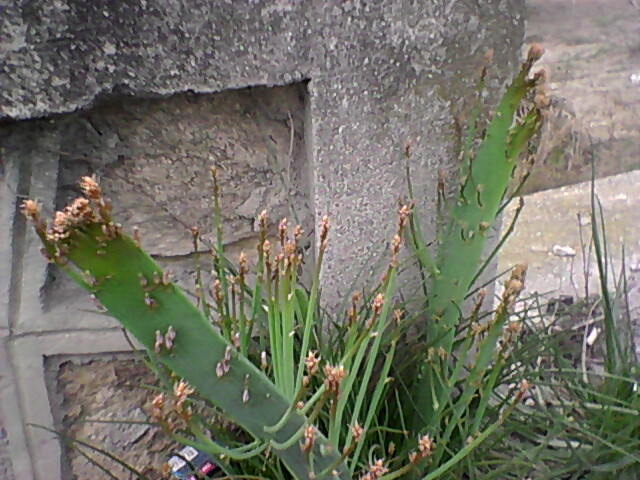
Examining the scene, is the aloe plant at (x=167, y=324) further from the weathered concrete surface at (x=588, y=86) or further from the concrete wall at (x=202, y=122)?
the weathered concrete surface at (x=588, y=86)

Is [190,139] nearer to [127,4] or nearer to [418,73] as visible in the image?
[127,4]

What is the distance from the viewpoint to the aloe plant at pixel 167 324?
469 mm

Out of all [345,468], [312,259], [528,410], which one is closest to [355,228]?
[312,259]

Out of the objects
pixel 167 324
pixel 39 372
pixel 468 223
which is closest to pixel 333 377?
pixel 167 324

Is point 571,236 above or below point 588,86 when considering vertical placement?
below

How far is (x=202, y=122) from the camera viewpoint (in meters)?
0.85

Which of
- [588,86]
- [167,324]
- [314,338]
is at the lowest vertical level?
[314,338]

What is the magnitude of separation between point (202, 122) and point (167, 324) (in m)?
0.37

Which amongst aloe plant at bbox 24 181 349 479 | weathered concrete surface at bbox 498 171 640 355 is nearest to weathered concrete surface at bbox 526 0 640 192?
weathered concrete surface at bbox 498 171 640 355

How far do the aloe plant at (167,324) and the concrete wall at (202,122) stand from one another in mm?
236

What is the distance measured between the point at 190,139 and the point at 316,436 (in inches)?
16.1

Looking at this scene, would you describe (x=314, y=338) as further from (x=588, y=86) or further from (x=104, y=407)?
(x=588, y=86)

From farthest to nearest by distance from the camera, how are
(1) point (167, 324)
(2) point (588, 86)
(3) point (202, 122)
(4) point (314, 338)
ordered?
(2) point (588, 86) → (4) point (314, 338) → (3) point (202, 122) → (1) point (167, 324)

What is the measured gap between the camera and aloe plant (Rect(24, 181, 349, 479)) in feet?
1.54
